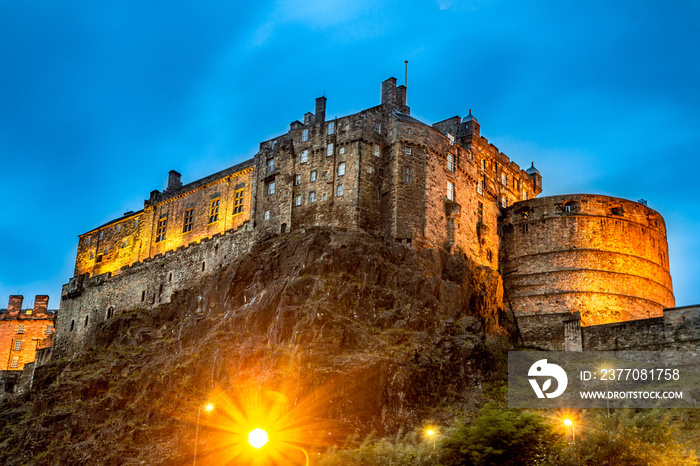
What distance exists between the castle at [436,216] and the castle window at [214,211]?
0.68 feet

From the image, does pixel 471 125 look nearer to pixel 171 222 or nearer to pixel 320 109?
pixel 320 109

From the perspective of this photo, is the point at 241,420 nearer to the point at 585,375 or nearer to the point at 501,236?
the point at 585,375

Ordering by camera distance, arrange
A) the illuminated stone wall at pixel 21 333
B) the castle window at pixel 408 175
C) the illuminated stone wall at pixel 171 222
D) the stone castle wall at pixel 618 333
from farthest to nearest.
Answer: the illuminated stone wall at pixel 21 333 → the illuminated stone wall at pixel 171 222 → the castle window at pixel 408 175 → the stone castle wall at pixel 618 333

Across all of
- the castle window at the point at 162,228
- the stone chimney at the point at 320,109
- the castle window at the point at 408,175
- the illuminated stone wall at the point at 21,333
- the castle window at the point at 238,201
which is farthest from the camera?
the illuminated stone wall at the point at 21,333

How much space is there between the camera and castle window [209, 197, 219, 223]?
3179 inches

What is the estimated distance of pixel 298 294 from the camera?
2315 inches

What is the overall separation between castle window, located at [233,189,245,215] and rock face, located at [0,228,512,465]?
8.08 meters

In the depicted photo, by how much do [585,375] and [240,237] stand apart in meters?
35.8

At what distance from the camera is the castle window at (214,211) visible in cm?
8075

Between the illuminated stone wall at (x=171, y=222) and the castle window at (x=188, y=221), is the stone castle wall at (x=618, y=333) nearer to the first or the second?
the illuminated stone wall at (x=171, y=222)

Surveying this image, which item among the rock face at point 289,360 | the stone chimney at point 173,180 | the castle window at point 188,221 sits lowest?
the rock face at point 289,360

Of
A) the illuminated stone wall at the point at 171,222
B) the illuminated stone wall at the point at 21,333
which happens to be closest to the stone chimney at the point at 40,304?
the illuminated stone wall at the point at 21,333

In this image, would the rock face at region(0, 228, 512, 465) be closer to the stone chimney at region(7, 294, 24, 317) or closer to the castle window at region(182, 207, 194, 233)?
the castle window at region(182, 207, 194, 233)

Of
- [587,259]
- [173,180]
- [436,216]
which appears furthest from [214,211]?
[587,259]
